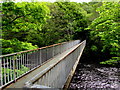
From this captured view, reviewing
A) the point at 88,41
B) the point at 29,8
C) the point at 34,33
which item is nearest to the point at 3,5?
the point at 29,8

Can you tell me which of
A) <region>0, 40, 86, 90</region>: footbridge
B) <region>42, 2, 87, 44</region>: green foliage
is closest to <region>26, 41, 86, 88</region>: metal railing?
<region>0, 40, 86, 90</region>: footbridge

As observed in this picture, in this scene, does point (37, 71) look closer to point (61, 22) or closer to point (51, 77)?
point (51, 77)

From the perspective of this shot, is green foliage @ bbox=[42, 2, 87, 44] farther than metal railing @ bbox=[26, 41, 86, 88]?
Yes

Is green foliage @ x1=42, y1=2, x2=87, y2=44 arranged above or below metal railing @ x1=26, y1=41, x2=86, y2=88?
above

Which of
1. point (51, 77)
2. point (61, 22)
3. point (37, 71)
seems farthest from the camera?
point (61, 22)

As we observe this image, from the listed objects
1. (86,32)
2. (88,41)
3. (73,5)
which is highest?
(73,5)

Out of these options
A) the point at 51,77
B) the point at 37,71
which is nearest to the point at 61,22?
the point at 37,71

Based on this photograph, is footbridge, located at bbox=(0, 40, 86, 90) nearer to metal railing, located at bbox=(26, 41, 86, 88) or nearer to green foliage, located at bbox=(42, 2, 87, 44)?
metal railing, located at bbox=(26, 41, 86, 88)

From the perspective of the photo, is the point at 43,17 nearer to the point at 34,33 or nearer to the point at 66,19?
the point at 34,33

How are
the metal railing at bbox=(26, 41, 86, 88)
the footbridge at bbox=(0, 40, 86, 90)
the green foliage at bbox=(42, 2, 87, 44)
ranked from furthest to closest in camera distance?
the green foliage at bbox=(42, 2, 87, 44) < the footbridge at bbox=(0, 40, 86, 90) < the metal railing at bbox=(26, 41, 86, 88)

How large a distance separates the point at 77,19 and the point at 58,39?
5.69 m

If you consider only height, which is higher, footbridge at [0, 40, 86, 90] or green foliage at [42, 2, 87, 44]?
green foliage at [42, 2, 87, 44]

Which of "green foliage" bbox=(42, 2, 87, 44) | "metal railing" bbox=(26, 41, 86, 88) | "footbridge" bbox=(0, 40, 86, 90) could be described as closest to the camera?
"metal railing" bbox=(26, 41, 86, 88)

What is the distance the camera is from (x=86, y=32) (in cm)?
2791
